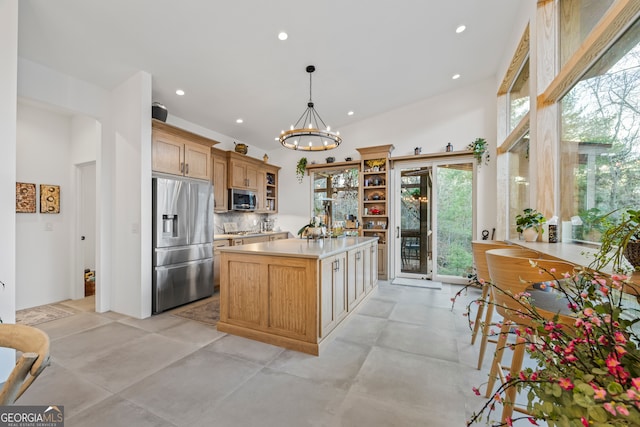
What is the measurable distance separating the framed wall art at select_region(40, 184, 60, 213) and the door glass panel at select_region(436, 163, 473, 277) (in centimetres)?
639

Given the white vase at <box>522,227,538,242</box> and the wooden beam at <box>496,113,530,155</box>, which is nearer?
the white vase at <box>522,227,538,242</box>

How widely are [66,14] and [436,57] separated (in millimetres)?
4360

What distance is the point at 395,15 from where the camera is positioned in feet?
9.96

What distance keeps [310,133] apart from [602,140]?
259 cm

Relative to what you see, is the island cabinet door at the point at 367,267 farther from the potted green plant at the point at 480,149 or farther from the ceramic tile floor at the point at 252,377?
the potted green plant at the point at 480,149

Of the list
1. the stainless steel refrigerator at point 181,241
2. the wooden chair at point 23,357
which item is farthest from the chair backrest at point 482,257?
the stainless steel refrigerator at point 181,241

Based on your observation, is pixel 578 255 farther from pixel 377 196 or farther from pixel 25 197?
pixel 25 197

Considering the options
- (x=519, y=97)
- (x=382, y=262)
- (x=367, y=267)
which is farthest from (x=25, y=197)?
(x=519, y=97)

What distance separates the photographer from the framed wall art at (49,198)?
394 centimetres

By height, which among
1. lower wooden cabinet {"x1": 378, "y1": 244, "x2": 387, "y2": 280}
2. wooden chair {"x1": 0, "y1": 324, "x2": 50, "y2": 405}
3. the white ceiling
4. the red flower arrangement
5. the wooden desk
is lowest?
lower wooden cabinet {"x1": 378, "y1": 244, "x2": 387, "y2": 280}

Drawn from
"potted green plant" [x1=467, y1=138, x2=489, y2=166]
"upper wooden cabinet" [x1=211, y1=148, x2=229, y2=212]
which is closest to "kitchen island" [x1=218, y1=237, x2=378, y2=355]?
"upper wooden cabinet" [x1=211, y1=148, x2=229, y2=212]

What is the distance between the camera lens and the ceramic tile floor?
5.66 feet

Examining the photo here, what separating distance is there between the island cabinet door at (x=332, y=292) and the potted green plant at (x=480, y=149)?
3.38 meters

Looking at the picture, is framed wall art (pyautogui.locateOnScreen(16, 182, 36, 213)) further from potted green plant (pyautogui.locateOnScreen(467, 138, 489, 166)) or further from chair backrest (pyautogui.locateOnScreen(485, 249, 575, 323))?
potted green plant (pyautogui.locateOnScreen(467, 138, 489, 166))
